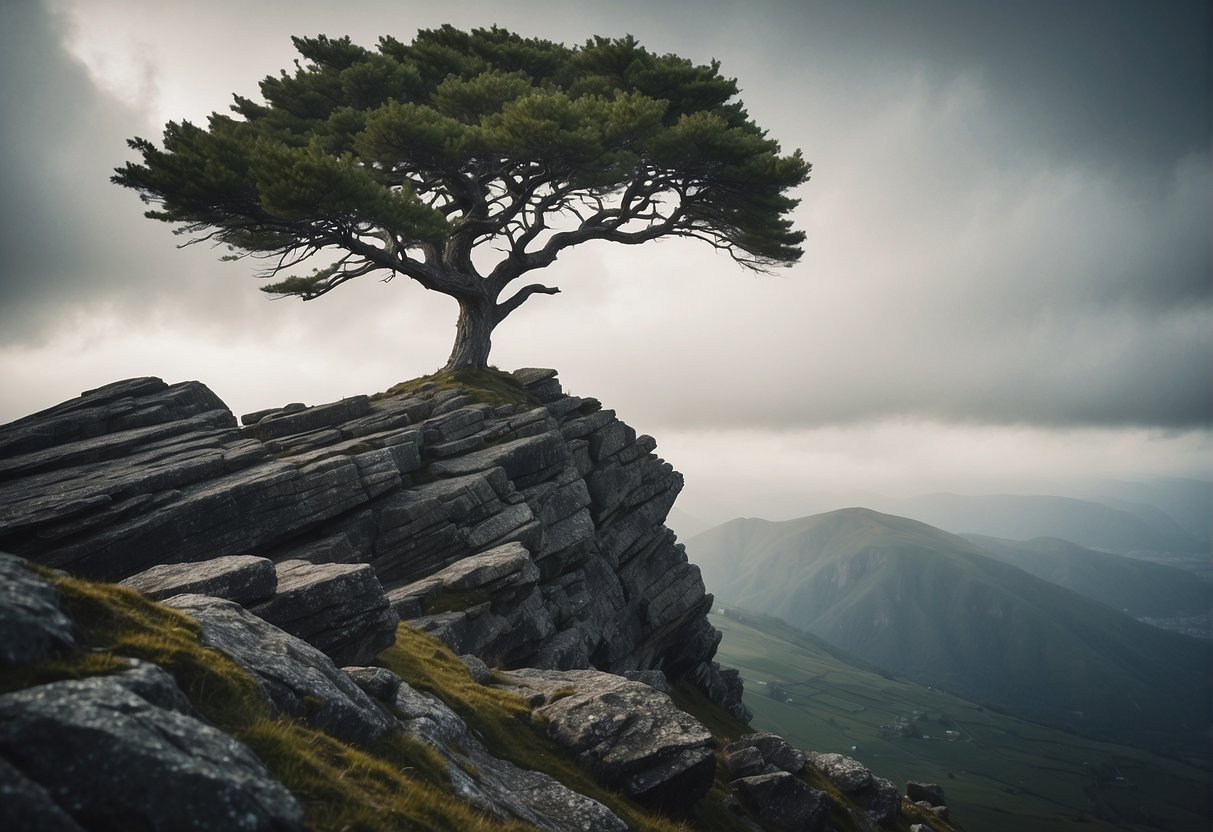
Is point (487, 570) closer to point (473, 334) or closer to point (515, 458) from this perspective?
point (515, 458)

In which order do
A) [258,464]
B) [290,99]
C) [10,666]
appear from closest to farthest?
[10,666]
[258,464]
[290,99]

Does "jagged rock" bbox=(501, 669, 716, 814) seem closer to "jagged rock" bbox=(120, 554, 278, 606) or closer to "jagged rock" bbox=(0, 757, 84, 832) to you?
"jagged rock" bbox=(120, 554, 278, 606)

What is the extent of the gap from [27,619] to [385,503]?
73.4 ft

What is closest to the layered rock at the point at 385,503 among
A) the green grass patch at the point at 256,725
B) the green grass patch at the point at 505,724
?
→ the green grass patch at the point at 505,724

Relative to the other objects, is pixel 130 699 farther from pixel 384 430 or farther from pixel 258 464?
pixel 384 430

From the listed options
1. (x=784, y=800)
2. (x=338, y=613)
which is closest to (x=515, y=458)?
(x=338, y=613)

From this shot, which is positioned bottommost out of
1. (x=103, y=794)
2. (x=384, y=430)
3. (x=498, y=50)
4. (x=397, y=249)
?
(x=103, y=794)

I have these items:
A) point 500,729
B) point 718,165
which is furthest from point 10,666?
point 718,165

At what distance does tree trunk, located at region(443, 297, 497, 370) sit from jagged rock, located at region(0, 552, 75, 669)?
37371mm

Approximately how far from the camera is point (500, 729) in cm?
1532

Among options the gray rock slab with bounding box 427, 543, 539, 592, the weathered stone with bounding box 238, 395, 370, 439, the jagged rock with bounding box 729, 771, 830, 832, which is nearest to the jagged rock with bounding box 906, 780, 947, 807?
the jagged rock with bounding box 729, 771, 830, 832

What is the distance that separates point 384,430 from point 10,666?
2876 cm

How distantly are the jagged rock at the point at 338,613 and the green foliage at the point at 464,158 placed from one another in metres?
22.9

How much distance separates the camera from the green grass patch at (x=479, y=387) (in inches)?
1623
